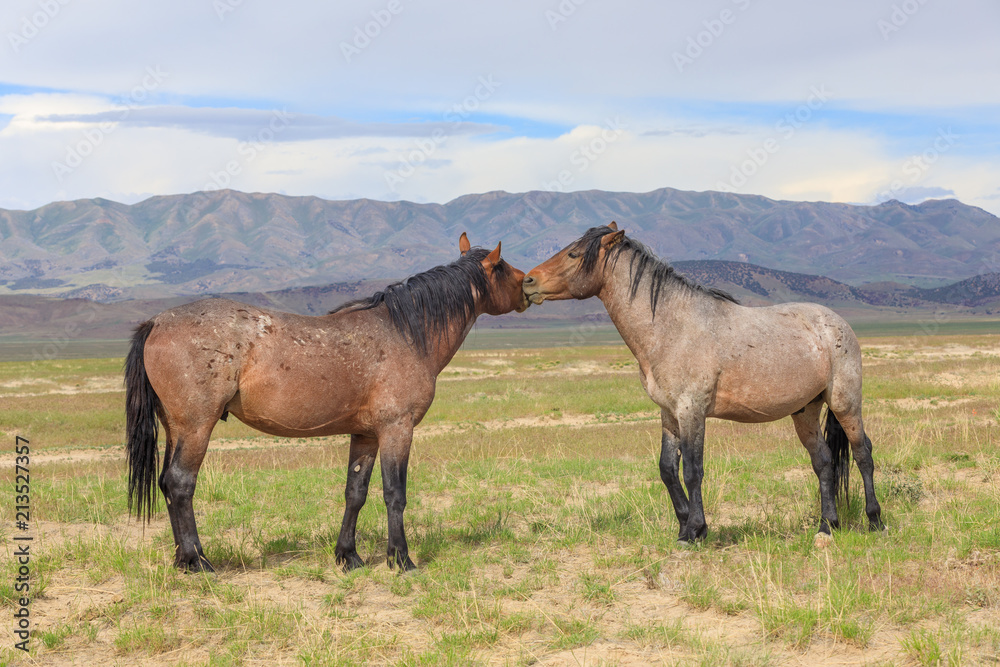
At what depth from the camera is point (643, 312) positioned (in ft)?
23.6

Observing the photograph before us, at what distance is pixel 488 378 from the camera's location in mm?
34219

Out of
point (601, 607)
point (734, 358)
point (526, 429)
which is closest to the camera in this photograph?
point (601, 607)

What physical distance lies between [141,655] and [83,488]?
5872 millimetres

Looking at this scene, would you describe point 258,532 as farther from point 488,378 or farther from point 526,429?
point 488,378

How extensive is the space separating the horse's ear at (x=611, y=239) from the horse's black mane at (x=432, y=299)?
99 cm

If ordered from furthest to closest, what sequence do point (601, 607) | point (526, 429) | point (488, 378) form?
point (488, 378) < point (526, 429) < point (601, 607)

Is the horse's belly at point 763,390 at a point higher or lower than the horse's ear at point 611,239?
lower

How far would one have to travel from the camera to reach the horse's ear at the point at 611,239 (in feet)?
23.5

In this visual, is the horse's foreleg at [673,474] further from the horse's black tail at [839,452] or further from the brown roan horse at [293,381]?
the brown roan horse at [293,381]

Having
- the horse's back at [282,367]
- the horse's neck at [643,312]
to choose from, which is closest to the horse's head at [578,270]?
the horse's neck at [643,312]

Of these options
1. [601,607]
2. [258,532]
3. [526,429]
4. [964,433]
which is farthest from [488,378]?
[601,607]

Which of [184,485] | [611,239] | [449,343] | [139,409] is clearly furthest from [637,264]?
[139,409]

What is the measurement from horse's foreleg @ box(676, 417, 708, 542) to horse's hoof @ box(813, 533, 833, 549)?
95 cm

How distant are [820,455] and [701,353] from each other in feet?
6.15
